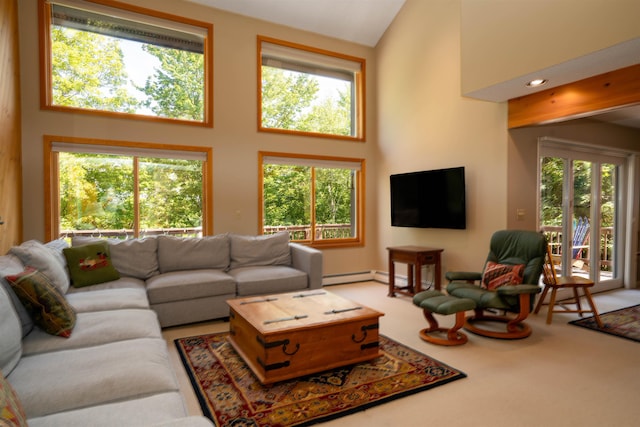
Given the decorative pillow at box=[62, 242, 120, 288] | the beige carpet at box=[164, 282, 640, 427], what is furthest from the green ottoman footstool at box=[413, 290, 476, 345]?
the decorative pillow at box=[62, 242, 120, 288]

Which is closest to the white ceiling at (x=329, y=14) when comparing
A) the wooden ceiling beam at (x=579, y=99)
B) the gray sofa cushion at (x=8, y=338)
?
the wooden ceiling beam at (x=579, y=99)

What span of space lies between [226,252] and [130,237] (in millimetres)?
1264

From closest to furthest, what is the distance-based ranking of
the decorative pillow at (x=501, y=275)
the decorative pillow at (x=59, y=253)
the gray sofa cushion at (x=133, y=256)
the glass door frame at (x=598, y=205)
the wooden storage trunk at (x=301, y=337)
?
the wooden storage trunk at (x=301, y=337), the decorative pillow at (x=59, y=253), the decorative pillow at (x=501, y=275), the gray sofa cushion at (x=133, y=256), the glass door frame at (x=598, y=205)

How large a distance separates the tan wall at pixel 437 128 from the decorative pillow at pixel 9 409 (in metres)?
4.33

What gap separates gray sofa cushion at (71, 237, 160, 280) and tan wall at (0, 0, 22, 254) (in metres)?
0.59

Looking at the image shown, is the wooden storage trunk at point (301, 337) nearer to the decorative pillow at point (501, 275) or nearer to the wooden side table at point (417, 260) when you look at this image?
the decorative pillow at point (501, 275)

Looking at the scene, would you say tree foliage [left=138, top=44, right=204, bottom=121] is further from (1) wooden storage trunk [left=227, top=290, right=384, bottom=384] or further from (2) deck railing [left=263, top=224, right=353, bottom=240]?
(1) wooden storage trunk [left=227, top=290, right=384, bottom=384]

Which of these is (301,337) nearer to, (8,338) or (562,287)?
(8,338)

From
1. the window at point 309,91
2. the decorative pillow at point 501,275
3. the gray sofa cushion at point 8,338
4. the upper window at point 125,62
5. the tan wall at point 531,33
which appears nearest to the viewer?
the gray sofa cushion at point 8,338

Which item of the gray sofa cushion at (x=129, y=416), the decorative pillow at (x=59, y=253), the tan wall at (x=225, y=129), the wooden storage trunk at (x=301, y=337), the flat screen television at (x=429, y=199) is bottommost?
the wooden storage trunk at (x=301, y=337)

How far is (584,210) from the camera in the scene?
5020mm

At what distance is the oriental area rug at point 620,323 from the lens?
3.52 metres

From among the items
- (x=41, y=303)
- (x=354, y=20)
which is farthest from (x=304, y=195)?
(x=41, y=303)

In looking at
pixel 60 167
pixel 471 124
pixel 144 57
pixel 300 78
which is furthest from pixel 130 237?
pixel 471 124
